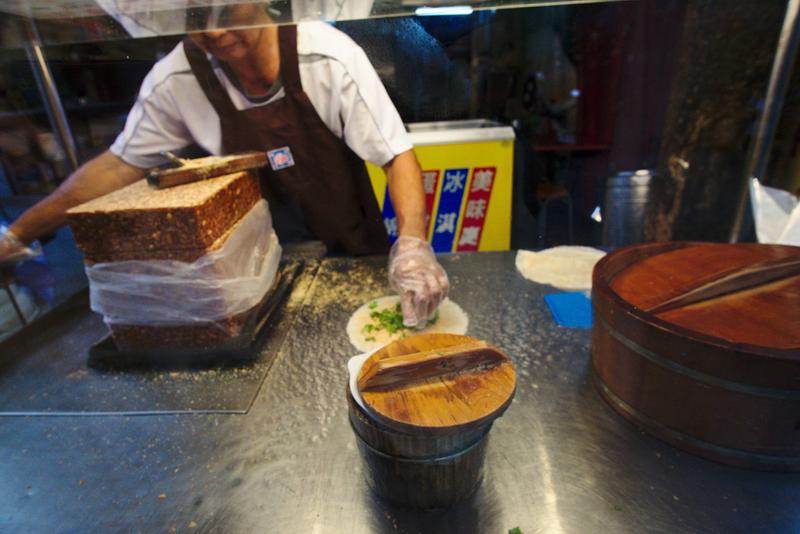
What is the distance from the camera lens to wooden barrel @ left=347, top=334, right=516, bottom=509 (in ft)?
2.30

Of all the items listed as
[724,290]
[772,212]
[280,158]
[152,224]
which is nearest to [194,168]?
[152,224]

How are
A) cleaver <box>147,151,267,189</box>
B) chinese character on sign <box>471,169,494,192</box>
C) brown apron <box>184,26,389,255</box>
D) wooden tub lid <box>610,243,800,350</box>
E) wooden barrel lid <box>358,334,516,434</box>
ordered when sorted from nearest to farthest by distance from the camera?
wooden barrel lid <box>358,334,516,434</box>
wooden tub lid <box>610,243,800,350</box>
cleaver <box>147,151,267,189</box>
brown apron <box>184,26,389,255</box>
chinese character on sign <box>471,169,494,192</box>

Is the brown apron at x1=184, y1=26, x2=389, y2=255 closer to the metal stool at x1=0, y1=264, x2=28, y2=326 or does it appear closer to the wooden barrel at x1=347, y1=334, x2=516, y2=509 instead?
the metal stool at x1=0, y1=264, x2=28, y2=326

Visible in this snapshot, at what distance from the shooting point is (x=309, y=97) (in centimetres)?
141

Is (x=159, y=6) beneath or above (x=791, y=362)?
above

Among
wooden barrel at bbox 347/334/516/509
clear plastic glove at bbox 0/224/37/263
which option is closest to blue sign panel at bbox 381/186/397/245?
wooden barrel at bbox 347/334/516/509

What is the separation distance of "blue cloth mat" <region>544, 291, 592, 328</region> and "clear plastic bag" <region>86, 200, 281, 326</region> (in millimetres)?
1060

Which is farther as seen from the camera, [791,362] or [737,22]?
[737,22]

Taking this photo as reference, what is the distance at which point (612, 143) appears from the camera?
3865 mm

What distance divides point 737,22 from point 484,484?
9.59 ft

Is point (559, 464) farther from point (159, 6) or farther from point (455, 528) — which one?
point (159, 6)

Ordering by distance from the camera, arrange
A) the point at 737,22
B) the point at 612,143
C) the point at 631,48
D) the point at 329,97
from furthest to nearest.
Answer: the point at 612,143, the point at 631,48, the point at 737,22, the point at 329,97

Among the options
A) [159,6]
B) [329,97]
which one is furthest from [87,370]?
[329,97]

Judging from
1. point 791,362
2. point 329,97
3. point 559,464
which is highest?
point 329,97
